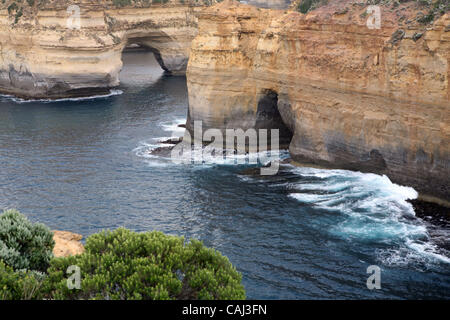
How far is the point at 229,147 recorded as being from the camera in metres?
54.1

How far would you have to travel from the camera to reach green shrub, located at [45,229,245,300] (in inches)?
748

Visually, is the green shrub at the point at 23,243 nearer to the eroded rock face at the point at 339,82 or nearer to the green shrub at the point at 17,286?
the green shrub at the point at 17,286

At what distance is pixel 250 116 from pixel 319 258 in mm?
24456

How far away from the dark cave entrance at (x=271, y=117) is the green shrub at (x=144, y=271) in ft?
109

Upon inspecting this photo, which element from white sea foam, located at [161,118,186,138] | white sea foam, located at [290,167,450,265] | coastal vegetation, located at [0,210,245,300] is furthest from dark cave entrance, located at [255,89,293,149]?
coastal vegetation, located at [0,210,245,300]

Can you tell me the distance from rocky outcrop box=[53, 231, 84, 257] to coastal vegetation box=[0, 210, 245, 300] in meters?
6.23

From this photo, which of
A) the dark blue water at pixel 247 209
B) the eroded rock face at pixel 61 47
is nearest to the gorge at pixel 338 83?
the dark blue water at pixel 247 209

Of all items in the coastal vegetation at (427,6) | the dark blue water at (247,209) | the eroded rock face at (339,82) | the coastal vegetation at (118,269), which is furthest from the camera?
the coastal vegetation at (427,6)

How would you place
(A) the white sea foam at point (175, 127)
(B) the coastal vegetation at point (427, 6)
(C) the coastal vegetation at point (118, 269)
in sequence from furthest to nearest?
1. (A) the white sea foam at point (175, 127)
2. (B) the coastal vegetation at point (427, 6)
3. (C) the coastal vegetation at point (118, 269)

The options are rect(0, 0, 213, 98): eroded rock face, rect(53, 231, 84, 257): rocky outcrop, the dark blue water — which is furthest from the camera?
rect(0, 0, 213, 98): eroded rock face

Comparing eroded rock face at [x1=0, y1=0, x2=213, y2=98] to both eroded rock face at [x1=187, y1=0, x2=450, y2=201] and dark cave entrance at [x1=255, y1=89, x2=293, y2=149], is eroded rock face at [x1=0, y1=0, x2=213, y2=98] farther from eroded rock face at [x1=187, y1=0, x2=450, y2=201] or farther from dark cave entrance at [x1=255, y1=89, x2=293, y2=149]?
dark cave entrance at [x1=255, y1=89, x2=293, y2=149]

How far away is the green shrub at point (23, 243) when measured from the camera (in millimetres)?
21891

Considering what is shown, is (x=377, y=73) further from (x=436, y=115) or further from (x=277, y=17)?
(x=277, y=17)

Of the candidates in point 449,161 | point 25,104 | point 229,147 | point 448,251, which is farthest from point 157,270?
point 25,104
